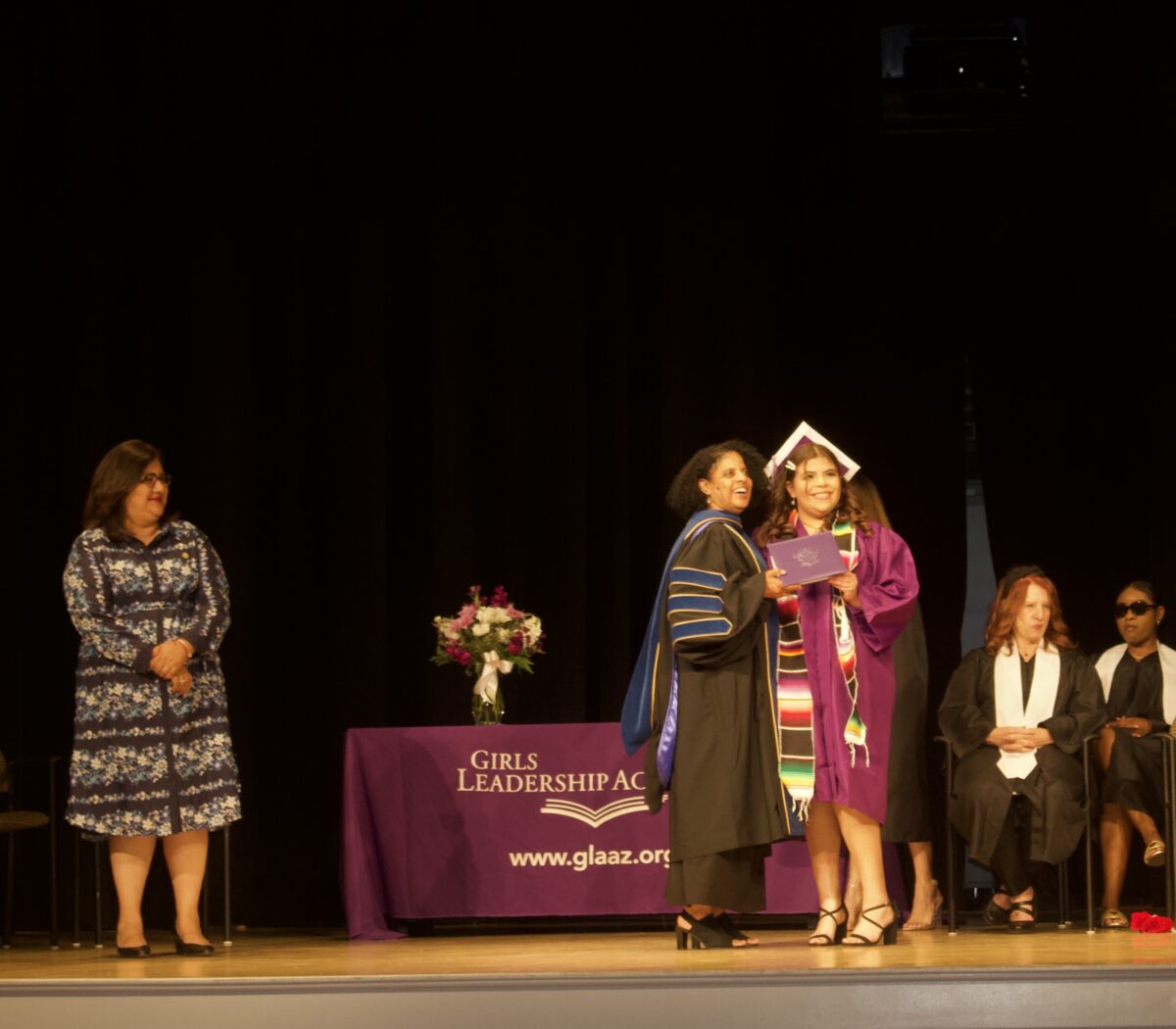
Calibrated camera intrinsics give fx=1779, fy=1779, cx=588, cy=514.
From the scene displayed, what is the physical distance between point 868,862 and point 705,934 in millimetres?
528

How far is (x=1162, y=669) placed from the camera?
22.2 ft

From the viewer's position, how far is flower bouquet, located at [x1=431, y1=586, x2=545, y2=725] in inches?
247

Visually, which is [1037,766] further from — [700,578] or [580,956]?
[580,956]

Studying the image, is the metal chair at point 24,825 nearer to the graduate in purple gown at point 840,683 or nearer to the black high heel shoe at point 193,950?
the black high heel shoe at point 193,950

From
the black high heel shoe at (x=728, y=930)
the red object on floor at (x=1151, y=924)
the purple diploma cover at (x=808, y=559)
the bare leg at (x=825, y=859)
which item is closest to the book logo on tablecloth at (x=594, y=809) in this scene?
the black high heel shoe at (x=728, y=930)

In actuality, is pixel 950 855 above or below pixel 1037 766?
below

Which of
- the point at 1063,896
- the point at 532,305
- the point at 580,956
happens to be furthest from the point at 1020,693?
the point at 532,305

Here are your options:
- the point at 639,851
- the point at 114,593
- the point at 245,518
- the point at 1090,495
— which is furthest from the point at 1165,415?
the point at 114,593

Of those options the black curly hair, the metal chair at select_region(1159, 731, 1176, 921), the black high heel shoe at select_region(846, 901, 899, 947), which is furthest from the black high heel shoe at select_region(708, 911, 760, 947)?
the metal chair at select_region(1159, 731, 1176, 921)

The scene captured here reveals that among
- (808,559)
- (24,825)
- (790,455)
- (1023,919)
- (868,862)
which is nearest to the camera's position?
(808,559)

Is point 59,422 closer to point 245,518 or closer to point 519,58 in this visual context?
point 245,518

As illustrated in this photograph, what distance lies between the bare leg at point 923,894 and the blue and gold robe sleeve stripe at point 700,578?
5.81 feet

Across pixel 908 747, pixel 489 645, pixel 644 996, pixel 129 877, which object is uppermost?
pixel 489 645

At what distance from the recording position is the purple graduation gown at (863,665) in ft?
16.3
